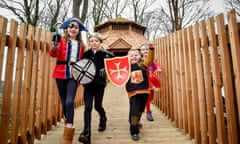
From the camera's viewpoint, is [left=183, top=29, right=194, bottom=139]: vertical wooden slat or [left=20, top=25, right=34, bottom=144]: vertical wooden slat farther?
[left=183, top=29, right=194, bottom=139]: vertical wooden slat

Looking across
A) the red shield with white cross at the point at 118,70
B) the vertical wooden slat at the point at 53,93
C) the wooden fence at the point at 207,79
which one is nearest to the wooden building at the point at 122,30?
the vertical wooden slat at the point at 53,93

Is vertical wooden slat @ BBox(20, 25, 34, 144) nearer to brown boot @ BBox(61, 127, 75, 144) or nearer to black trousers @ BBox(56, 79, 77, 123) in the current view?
black trousers @ BBox(56, 79, 77, 123)

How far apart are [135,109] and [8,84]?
182 cm

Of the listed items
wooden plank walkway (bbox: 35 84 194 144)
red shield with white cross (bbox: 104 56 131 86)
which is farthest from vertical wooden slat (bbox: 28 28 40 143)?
red shield with white cross (bbox: 104 56 131 86)

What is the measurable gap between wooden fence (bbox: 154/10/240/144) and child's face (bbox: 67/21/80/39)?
1796 millimetres

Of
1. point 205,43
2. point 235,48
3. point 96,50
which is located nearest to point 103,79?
point 96,50

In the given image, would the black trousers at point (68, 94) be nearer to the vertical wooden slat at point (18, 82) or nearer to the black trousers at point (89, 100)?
the black trousers at point (89, 100)

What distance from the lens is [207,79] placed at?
2.29m

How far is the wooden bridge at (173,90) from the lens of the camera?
6.52 ft

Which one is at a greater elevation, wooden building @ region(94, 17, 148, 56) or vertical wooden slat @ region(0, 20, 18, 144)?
wooden building @ region(94, 17, 148, 56)

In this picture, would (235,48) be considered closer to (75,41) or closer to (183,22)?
(75,41)

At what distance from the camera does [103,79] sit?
9.36 feet

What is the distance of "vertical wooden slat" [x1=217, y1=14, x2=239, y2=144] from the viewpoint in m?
1.93

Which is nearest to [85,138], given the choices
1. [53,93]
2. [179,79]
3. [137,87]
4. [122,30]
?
[137,87]
